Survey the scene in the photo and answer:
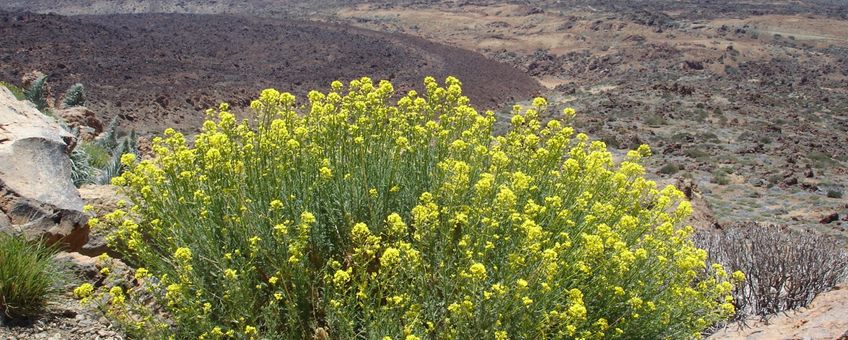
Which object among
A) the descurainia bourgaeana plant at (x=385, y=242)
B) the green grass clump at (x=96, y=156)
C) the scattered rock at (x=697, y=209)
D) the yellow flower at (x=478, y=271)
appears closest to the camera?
the yellow flower at (x=478, y=271)

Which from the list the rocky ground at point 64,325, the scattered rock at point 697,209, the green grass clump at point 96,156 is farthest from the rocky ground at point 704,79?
the rocky ground at point 64,325

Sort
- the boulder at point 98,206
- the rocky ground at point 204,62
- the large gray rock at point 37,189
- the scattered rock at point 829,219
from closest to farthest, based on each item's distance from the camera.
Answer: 1. the large gray rock at point 37,189
2. the boulder at point 98,206
3. the scattered rock at point 829,219
4. the rocky ground at point 204,62

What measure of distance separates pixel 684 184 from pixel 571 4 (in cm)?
5770

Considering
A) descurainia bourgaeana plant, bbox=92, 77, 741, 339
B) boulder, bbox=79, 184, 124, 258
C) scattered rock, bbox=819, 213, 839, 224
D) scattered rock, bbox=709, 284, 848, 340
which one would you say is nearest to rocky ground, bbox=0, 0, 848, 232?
scattered rock, bbox=819, 213, 839, 224

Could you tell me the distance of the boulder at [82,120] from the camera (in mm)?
12000

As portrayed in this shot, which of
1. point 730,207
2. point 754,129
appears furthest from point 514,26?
point 730,207

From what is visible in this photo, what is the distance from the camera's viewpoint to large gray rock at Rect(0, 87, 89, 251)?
14.8 ft

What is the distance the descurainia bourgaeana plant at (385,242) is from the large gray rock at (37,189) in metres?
0.47

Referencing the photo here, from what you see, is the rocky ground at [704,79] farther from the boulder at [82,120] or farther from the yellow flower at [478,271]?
the boulder at [82,120]

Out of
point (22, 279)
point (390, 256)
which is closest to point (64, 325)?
point (22, 279)

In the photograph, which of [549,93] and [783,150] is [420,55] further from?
[783,150]

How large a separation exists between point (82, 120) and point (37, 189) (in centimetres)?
893

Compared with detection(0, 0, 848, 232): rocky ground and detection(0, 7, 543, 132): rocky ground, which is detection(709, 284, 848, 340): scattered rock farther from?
detection(0, 7, 543, 132): rocky ground

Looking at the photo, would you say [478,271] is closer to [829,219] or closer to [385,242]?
[385,242]
